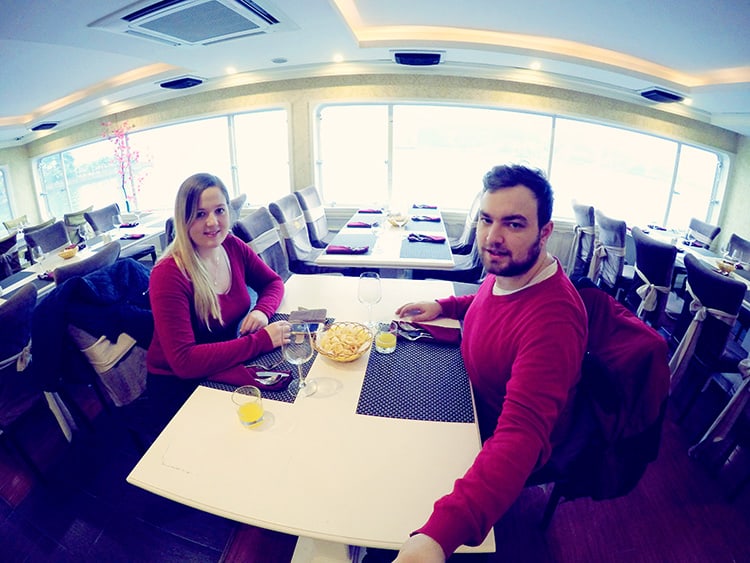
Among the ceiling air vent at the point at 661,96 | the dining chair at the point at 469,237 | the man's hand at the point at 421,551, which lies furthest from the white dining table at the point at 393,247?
the ceiling air vent at the point at 661,96

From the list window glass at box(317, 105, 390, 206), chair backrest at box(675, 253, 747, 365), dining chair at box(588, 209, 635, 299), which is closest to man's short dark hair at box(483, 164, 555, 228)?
chair backrest at box(675, 253, 747, 365)

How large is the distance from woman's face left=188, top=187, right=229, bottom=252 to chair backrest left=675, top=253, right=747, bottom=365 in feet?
8.22

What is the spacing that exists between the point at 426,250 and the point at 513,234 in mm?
1710

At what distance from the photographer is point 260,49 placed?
11.7 ft

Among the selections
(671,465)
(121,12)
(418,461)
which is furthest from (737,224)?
(121,12)

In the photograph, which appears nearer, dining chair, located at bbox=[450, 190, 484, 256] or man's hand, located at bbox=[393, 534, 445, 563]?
man's hand, located at bbox=[393, 534, 445, 563]

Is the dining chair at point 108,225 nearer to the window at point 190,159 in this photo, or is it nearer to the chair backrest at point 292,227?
the window at point 190,159

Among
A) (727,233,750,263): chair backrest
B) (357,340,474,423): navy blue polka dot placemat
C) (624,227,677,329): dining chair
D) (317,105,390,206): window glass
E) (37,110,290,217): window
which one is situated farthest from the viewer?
(37,110,290,217): window

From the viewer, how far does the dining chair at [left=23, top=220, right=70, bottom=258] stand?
3.58 metres

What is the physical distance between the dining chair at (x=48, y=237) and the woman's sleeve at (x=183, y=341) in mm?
3151

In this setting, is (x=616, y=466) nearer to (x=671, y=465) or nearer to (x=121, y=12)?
(x=671, y=465)

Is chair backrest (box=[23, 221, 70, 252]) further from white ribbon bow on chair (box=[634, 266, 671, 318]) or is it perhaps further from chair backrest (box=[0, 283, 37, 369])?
white ribbon bow on chair (box=[634, 266, 671, 318])

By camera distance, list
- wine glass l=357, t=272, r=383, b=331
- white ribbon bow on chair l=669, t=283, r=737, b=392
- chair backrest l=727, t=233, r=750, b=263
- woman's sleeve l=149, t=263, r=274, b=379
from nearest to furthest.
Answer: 1. woman's sleeve l=149, t=263, r=274, b=379
2. wine glass l=357, t=272, r=383, b=331
3. white ribbon bow on chair l=669, t=283, r=737, b=392
4. chair backrest l=727, t=233, r=750, b=263

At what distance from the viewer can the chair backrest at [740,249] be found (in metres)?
3.12
